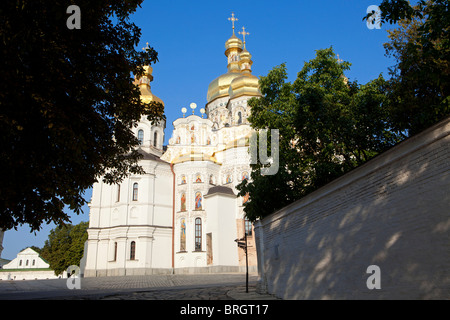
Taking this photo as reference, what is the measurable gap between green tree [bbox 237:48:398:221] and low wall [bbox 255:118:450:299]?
3858mm

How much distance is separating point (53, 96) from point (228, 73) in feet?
150

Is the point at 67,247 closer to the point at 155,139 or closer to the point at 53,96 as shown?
the point at 155,139

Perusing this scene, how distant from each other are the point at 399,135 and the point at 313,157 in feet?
11.9

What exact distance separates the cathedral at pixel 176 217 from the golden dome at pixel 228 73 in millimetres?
12906

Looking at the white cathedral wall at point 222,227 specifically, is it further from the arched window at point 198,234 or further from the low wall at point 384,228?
the low wall at point 384,228

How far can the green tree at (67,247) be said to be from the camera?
47.9 metres

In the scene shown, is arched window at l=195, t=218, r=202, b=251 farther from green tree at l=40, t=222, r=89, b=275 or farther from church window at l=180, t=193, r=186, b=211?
green tree at l=40, t=222, r=89, b=275

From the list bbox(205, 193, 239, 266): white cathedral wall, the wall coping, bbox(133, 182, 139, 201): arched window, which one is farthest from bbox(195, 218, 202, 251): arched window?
the wall coping

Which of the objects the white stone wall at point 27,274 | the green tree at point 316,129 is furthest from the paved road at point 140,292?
the white stone wall at point 27,274

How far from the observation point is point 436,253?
17.0 ft

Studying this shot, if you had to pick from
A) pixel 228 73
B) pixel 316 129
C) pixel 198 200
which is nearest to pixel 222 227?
pixel 198 200

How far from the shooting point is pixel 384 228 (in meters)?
6.20
